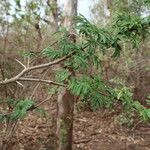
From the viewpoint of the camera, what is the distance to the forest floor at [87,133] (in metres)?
8.35

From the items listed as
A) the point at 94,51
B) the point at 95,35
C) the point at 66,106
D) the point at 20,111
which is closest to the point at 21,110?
the point at 20,111

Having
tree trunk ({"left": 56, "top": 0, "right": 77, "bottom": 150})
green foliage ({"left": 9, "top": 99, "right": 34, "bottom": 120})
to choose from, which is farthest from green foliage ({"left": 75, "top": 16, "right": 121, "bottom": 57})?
tree trunk ({"left": 56, "top": 0, "right": 77, "bottom": 150})

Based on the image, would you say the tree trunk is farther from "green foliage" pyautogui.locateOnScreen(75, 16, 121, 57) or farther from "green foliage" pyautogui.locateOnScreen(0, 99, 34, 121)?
"green foliage" pyautogui.locateOnScreen(75, 16, 121, 57)

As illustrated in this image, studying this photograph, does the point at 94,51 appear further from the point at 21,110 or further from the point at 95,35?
the point at 21,110

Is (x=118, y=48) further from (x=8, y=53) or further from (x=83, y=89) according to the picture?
A: (x=8, y=53)

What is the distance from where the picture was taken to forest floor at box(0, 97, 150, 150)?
8.35 metres

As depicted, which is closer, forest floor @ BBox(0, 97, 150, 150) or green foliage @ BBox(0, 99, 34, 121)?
green foliage @ BBox(0, 99, 34, 121)

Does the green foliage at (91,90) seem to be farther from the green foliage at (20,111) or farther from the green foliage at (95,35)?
the green foliage at (20,111)

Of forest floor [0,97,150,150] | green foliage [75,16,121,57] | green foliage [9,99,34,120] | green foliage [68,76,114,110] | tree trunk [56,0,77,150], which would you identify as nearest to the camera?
green foliage [75,16,121,57]

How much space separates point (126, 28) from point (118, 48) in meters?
0.21

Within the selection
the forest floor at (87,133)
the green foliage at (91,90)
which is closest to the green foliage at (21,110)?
the green foliage at (91,90)

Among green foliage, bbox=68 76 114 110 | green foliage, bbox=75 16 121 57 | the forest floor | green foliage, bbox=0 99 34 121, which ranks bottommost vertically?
the forest floor

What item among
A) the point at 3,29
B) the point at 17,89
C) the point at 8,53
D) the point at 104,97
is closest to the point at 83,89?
the point at 104,97

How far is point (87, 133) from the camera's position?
9445 mm
